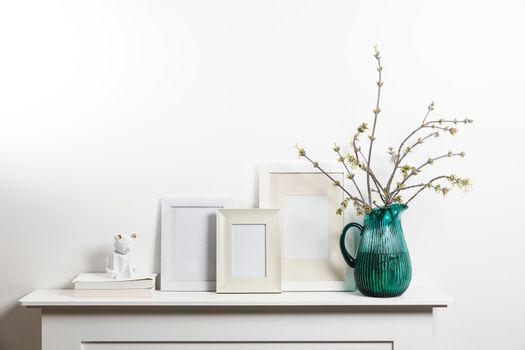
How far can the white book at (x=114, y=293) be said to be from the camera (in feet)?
5.22

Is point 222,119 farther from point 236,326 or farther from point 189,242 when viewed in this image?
point 236,326

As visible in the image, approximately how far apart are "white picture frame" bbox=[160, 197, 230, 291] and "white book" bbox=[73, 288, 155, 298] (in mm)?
97

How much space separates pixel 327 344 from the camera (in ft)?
5.22

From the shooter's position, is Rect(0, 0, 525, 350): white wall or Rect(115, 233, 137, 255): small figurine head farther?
Rect(0, 0, 525, 350): white wall

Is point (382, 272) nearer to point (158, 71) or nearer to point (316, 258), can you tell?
point (316, 258)

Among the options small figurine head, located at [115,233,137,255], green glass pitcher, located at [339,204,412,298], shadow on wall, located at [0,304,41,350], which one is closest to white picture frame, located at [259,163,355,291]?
green glass pitcher, located at [339,204,412,298]

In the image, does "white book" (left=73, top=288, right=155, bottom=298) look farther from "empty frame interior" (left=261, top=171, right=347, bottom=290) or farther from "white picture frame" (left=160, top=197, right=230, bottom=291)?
"empty frame interior" (left=261, top=171, right=347, bottom=290)

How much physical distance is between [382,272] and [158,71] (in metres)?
0.86

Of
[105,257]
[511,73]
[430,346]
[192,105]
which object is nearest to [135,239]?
[105,257]

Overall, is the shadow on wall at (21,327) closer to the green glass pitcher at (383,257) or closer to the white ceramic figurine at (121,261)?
the white ceramic figurine at (121,261)

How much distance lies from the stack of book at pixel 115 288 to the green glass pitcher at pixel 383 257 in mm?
576

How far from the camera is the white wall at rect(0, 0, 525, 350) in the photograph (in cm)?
173

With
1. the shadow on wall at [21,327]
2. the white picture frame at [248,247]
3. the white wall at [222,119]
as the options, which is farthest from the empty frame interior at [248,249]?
the shadow on wall at [21,327]

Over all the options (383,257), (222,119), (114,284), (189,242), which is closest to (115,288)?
(114,284)
